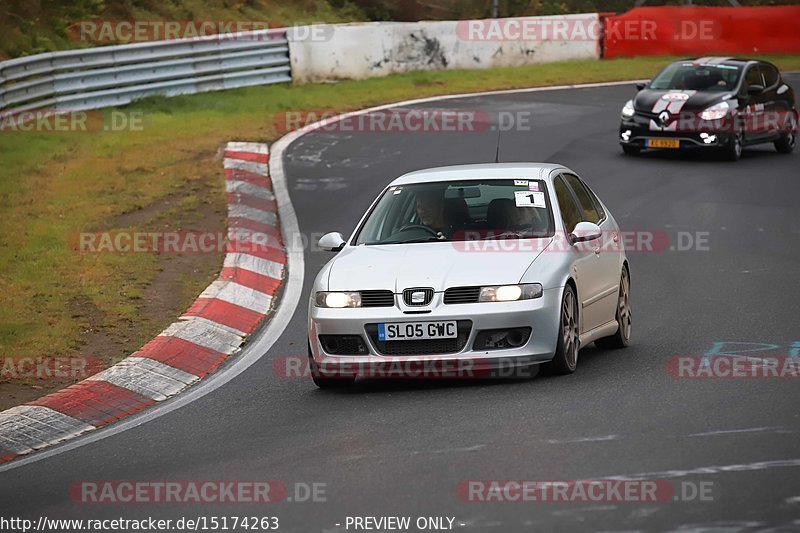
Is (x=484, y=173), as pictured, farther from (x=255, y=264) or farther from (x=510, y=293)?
(x=255, y=264)

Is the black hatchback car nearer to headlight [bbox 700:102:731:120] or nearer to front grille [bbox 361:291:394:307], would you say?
headlight [bbox 700:102:731:120]

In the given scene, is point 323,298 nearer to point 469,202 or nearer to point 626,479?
point 469,202

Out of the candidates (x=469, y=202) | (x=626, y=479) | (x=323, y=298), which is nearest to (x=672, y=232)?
(x=469, y=202)

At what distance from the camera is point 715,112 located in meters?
22.1

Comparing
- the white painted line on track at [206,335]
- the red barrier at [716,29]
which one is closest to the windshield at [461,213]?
the white painted line on track at [206,335]

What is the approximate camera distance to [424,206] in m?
10.0

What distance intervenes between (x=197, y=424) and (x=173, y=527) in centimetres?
230

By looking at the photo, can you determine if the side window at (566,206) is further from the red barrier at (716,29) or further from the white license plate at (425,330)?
the red barrier at (716,29)

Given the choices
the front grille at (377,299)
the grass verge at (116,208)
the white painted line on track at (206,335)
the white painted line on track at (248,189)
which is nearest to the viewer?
the front grille at (377,299)

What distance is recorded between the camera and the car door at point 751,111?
890 inches

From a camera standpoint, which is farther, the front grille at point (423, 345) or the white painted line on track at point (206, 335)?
the white painted line on track at point (206, 335)

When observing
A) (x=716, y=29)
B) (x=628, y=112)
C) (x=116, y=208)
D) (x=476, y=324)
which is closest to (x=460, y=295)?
(x=476, y=324)

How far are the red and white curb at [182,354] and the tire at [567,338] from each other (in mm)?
2594

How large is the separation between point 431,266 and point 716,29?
29895mm
